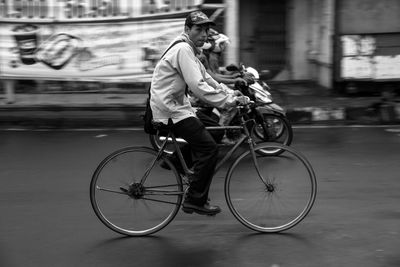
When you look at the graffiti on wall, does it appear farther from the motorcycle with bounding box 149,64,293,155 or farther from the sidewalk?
the motorcycle with bounding box 149,64,293,155

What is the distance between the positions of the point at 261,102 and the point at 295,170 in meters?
3.06

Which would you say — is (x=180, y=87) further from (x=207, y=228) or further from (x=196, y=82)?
(x=207, y=228)

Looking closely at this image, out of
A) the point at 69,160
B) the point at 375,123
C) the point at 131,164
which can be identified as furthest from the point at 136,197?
the point at 375,123

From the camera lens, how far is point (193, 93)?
486 centimetres

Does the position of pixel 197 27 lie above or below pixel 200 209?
above

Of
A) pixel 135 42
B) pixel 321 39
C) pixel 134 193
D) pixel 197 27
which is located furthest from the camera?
pixel 321 39

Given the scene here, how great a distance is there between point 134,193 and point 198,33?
1.33 metres

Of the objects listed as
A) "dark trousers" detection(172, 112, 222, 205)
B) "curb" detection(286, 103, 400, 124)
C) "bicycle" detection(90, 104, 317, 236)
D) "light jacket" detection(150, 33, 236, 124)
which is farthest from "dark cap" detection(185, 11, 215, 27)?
"curb" detection(286, 103, 400, 124)

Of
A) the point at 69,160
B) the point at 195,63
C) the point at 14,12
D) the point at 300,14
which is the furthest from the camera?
the point at 300,14

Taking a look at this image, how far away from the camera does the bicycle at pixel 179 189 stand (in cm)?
504

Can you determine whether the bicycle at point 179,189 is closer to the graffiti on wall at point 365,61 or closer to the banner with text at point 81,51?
the banner with text at point 81,51

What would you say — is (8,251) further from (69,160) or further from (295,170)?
(69,160)

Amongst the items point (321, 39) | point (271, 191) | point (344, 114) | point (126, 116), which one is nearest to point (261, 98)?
point (344, 114)

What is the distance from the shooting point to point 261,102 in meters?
8.09
